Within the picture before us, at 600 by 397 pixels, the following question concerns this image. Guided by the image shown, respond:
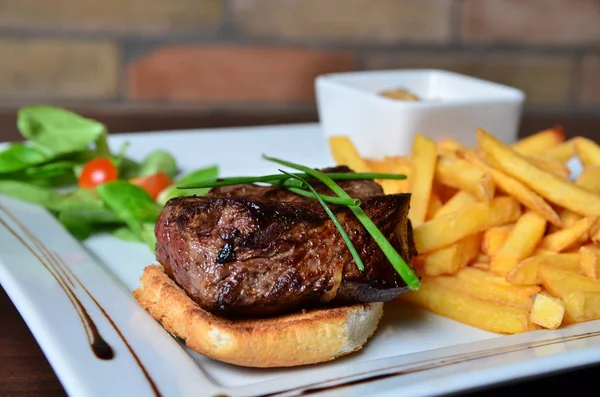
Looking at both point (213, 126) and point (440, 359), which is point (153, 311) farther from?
point (213, 126)

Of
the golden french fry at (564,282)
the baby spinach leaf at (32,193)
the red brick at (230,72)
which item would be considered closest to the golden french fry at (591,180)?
the golden french fry at (564,282)

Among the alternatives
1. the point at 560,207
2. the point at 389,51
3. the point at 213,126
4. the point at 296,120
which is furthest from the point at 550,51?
the point at 560,207

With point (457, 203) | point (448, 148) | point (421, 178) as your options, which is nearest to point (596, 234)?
point (457, 203)

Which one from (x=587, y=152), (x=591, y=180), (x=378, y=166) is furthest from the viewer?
(x=587, y=152)

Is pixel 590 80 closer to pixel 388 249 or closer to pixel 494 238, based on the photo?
pixel 494 238

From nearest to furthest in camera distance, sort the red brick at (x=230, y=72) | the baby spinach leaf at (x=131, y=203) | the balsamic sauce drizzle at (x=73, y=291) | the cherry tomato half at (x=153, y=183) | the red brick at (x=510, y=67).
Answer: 1. the balsamic sauce drizzle at (x=73, y=291)
2. the baby spinach leaf at (x=131, y=203)
3. the cherry tomato half at (x=153, y=183)
4. the red brick at (x=230, y=72)
5. the red brick at (x=510, y=67)

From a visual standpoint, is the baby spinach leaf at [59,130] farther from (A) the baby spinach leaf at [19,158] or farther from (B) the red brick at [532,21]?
(B) the red brick at [532,21]

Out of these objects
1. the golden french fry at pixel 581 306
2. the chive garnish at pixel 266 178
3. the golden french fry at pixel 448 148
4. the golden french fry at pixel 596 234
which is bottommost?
the golden french fry at pixel 581 306
